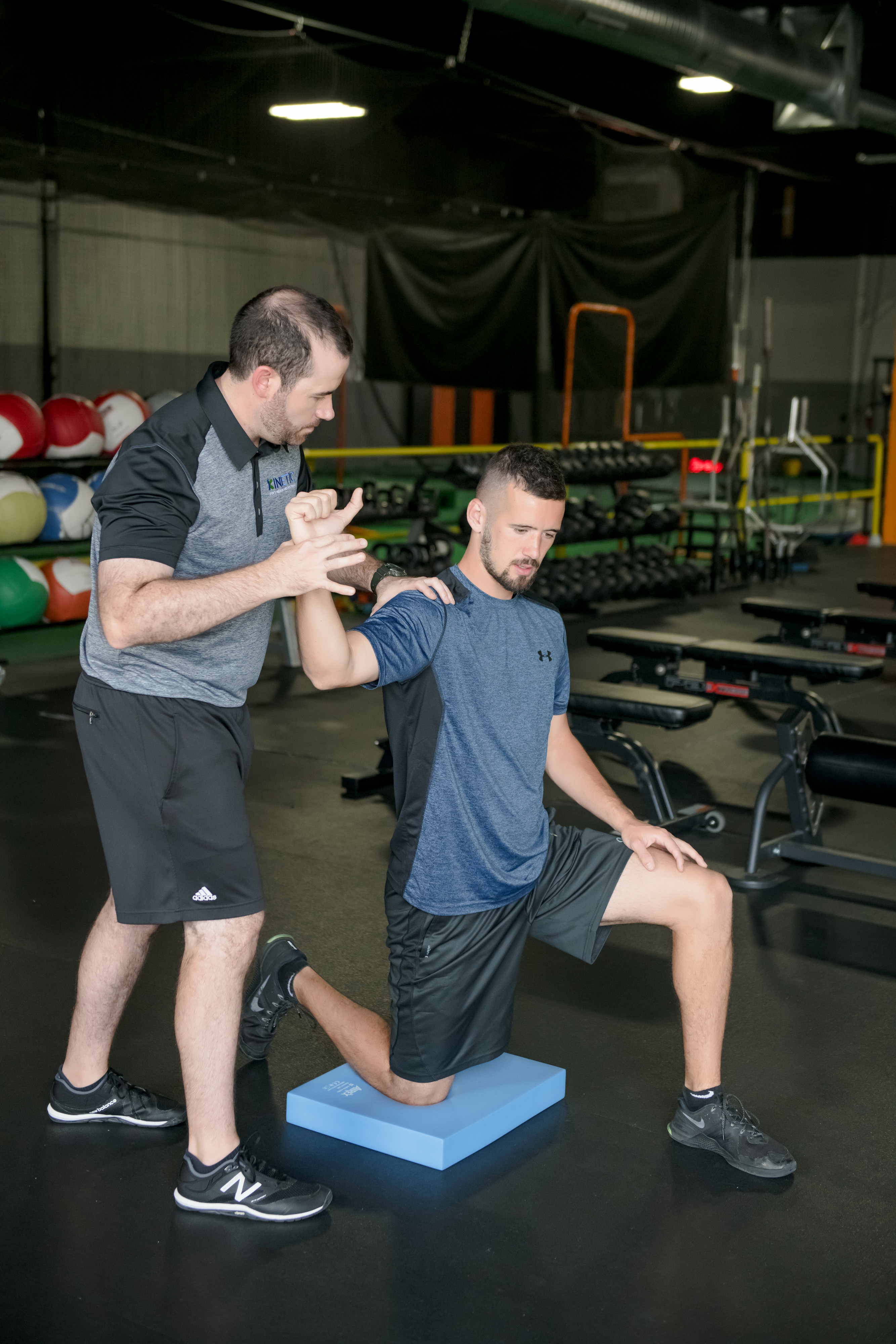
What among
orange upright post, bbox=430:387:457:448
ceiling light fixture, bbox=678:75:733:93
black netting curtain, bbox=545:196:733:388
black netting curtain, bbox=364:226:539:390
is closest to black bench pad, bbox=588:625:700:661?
black netting curtain, bbox=364:226:539:390

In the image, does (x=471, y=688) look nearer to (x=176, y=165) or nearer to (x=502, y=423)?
(x=176, y=165)

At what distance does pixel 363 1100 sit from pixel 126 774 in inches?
24.9

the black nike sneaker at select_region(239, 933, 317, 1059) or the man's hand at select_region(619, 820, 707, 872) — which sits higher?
the man's hand at select_region(619, 820, 707, 872)

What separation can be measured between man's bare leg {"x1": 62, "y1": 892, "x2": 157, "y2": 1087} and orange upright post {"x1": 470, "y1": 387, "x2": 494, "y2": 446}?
9.07 metres

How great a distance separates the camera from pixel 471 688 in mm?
1843

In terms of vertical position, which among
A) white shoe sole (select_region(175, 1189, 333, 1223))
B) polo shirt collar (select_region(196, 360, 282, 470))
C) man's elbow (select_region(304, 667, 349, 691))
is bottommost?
white shoe sole (select_region(175, 1189, 333, 1223))

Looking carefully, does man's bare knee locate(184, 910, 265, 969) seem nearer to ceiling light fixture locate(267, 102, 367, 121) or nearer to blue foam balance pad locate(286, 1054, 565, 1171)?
blue foam balance pad locate(286, 1054, 565, 1171)

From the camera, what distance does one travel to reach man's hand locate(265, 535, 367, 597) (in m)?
1.54

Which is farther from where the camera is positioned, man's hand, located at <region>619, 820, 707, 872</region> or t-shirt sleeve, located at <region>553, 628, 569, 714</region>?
t-shirt sleeve, located at <region>553, 628, 569, 714</region>

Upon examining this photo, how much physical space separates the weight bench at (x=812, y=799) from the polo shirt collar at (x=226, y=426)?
1.75 m

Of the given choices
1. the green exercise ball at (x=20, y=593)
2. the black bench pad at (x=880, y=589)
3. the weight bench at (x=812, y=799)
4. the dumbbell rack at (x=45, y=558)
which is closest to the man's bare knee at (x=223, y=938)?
the weight bench at (x=812, y=799)

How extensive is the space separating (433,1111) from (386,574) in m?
0.80

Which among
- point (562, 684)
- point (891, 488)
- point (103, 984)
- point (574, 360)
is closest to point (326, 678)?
point (562, 684)

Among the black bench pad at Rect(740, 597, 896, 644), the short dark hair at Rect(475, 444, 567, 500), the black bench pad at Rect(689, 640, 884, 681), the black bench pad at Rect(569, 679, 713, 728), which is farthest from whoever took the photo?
the black bench pad at Rect(740, 597, 896, 644)
